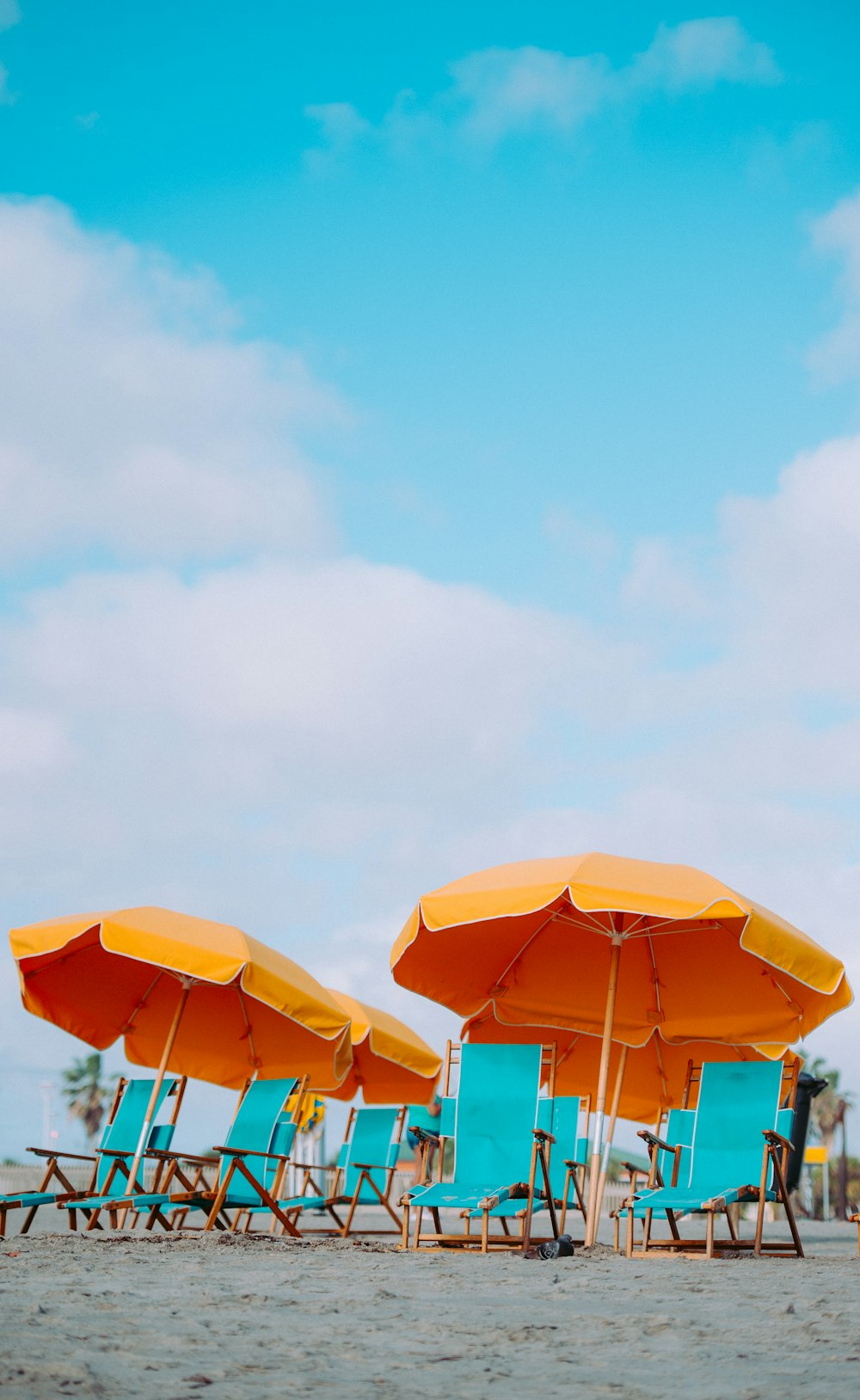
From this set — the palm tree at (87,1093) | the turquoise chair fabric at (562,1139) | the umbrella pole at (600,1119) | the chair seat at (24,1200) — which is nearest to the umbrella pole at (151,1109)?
the chair seat at (24,1200)

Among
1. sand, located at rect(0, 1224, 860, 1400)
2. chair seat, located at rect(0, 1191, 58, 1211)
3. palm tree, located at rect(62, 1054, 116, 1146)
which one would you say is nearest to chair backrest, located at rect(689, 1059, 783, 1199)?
sand, located at rect(0, 1224, 860, 1400)

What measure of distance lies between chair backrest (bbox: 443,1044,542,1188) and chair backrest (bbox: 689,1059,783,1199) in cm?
118

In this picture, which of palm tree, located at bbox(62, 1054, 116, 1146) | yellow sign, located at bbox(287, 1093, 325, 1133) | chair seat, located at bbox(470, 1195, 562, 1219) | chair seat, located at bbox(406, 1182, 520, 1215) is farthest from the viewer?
palm tree, located at bbox(62, 1054, 116, 1146)

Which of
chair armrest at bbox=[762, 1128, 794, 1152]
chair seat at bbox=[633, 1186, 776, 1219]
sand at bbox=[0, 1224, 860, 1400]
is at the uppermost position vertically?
chair armrest at bbox=[762, 1128, 794, 1152]

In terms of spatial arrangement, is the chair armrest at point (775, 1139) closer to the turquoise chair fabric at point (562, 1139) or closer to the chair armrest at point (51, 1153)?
the turquoise chair fabric at point (562, 1139)

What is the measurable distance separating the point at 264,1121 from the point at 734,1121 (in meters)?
3.00

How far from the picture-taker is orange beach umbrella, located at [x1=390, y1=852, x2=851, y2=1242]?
247 inches

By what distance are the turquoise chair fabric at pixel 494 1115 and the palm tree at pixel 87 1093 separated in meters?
39.6

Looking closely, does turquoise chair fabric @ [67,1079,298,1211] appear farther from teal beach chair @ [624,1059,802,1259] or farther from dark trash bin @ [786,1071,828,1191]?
dark trash bin @ [786,1071,828,1191]

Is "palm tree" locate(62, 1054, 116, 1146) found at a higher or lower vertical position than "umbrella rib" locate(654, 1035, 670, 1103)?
higher

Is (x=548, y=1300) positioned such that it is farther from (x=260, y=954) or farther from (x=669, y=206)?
(x=669, y=206)

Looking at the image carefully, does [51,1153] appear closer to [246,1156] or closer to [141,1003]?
[246,1156]

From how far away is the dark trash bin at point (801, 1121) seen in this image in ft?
41.3

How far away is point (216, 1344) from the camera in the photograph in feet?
9.64
